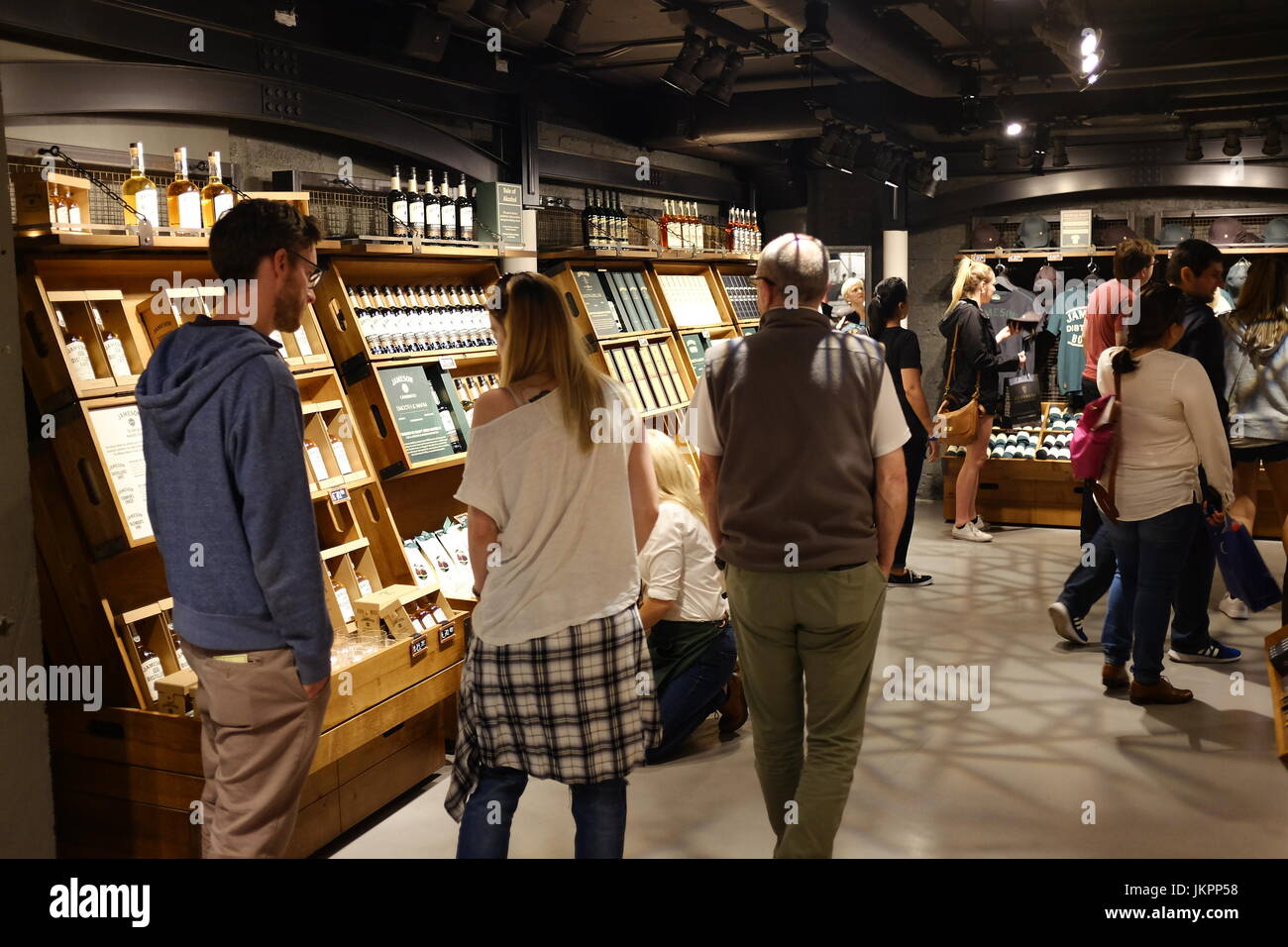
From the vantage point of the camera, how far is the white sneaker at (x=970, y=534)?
7.82 metres

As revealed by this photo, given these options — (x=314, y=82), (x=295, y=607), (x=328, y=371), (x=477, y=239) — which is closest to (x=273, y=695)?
(x=295, y=607)

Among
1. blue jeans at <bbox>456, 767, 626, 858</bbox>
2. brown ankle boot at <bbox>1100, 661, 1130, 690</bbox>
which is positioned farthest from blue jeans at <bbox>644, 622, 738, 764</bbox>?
brown ankle boot at <bbox>1100, 661, 1130, 690</bbox>

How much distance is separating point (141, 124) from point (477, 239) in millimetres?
1864

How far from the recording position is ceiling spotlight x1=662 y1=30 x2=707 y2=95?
596cm

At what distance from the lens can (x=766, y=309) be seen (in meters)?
2.77

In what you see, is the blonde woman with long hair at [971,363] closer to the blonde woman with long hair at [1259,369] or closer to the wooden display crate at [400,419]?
the blonde woman with long hair at [1259,369]

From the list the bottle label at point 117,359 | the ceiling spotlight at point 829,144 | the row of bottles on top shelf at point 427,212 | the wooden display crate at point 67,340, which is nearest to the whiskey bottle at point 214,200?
the wooden display crate at point 67,340

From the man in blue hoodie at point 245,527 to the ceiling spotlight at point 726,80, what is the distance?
168 inches

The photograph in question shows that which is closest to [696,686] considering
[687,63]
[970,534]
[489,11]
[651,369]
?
[489,11]

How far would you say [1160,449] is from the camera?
4.16m

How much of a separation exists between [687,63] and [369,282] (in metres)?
2.46

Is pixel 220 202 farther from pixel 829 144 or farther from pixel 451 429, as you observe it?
Result: pixel 829 144

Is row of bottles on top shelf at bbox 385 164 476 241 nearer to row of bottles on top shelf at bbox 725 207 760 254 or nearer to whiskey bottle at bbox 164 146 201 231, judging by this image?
whiskey bottle at bbox 164 146 201 231
